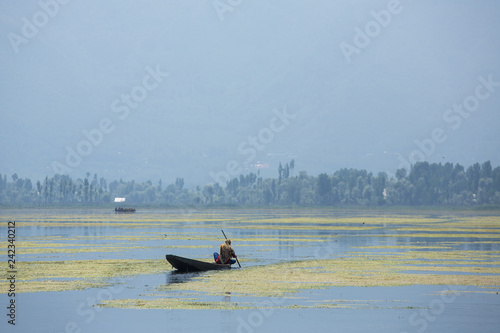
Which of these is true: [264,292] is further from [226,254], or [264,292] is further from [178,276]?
[226,254]

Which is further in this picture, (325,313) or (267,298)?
(267,298)

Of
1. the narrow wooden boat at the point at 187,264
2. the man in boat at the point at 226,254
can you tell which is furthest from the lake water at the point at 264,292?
the man in boat at the point at 226,254

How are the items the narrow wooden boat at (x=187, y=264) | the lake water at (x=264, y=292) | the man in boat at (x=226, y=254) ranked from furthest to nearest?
1. the man in boat at (x=226, y=254)
2. the narrow wooden boat at (x=187, y=264)
3. the lake water at (x=264, y=292)


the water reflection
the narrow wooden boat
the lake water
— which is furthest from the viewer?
the narrow wooden boat

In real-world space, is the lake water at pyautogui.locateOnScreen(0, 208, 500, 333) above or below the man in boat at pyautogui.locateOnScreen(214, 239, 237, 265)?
below

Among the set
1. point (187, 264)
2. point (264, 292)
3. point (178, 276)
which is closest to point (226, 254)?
point (187, 264)

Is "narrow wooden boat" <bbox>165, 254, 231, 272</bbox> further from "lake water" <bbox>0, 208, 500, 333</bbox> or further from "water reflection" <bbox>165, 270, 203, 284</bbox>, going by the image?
"lake water" <bbox>0, 208, 500, 333</bbox>

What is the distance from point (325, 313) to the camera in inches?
1131

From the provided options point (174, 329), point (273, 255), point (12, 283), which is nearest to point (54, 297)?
point (12, 283)

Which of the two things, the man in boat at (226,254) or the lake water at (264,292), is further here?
the man in boat at (226,254)

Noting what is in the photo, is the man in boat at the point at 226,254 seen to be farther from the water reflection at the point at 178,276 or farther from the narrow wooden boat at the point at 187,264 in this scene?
the water reflection at the point at 178,276

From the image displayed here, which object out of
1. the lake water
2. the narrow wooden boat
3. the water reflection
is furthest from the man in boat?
the water reflection

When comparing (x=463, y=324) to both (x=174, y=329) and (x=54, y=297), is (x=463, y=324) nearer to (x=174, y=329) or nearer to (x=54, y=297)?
(x=174, y=329)

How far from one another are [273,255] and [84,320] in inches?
1027
